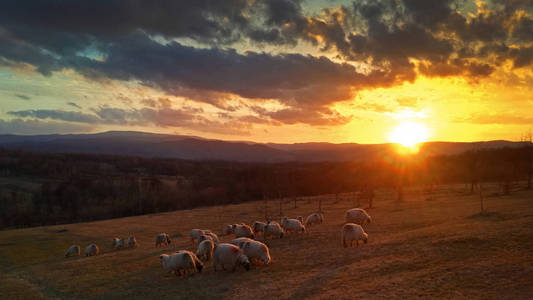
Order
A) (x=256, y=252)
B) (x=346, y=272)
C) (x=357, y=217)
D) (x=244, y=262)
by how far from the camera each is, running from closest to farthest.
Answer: (x=346, y=272) → (x=244, y=262) → (x=256, y=252) → (x=357, y=217)

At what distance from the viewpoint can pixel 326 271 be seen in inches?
688

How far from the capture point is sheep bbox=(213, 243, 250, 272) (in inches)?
768

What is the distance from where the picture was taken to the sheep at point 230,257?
768 inches

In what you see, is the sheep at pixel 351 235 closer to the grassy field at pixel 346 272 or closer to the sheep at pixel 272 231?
the grassy field at pixel 346 272

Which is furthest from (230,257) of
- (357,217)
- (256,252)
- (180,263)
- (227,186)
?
(227,186)

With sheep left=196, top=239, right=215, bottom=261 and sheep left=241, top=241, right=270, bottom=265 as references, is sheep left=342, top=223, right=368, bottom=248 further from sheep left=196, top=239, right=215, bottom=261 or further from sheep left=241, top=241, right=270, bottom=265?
sheep left=196, top=239, right=215, bottom=261

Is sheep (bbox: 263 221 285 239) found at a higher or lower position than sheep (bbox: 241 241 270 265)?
lower

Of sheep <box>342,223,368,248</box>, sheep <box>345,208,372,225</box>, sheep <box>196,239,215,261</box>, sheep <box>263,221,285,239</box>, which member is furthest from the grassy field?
sheep <box>196,239,215,261</box>

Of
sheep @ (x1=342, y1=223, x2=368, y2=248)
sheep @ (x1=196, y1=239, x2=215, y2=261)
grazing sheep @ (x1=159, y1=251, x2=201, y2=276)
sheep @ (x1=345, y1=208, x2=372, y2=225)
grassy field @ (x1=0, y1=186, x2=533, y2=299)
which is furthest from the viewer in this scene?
sheep @ (x1=345, y1=208, x2=372, y2=225)

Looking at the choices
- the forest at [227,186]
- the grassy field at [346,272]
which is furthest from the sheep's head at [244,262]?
the forest at [227,186]

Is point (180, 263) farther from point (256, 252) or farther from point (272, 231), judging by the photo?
point (272, 231)

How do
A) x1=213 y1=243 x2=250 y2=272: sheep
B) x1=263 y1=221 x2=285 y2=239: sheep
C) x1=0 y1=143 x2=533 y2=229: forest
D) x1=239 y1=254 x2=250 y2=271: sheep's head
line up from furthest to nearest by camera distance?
x1=0 y1=143 x2=533 y2=229: forest
x1=263 y1=221 x2=285 y2=239: sheep
x1=213 y1=243 x2=250 y2=272: sheep
x1=239 y1=254 x2=250 y2=271: sheep's head

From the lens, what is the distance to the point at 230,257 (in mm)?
19672

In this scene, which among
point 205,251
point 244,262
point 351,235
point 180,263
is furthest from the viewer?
point 205,251
